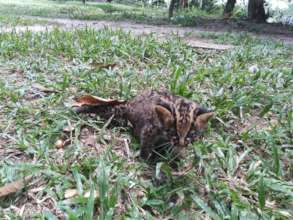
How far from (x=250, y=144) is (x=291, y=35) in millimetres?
6161

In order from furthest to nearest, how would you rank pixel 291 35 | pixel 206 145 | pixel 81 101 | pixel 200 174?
pixel 291 35 < pixel 81 101 < pixel 206 145 < pixel 200 174

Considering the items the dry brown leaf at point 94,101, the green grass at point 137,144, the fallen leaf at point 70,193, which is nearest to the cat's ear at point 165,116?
the green grass at point 137,144

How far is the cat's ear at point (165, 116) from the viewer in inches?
78.3

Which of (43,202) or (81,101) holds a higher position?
(81,101)

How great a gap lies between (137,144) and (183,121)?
550mm

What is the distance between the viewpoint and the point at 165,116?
200cm

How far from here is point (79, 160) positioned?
2.24 metres

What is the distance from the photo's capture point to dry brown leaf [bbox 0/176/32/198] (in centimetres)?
191

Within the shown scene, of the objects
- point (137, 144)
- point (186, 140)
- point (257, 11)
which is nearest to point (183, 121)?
point (186, 140)

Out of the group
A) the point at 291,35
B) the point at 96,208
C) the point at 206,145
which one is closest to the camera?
the point at 96,208

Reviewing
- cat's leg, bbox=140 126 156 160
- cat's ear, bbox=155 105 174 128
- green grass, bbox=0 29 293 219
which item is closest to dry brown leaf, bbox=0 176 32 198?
green grass, bbox=0 29 293 219

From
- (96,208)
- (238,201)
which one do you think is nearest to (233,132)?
(238,201)

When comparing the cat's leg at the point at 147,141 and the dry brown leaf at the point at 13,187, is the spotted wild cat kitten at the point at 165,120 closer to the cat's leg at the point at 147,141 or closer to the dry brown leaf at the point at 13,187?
the cat's leg at the point at 147,141

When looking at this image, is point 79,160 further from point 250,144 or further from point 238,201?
point 250,144
